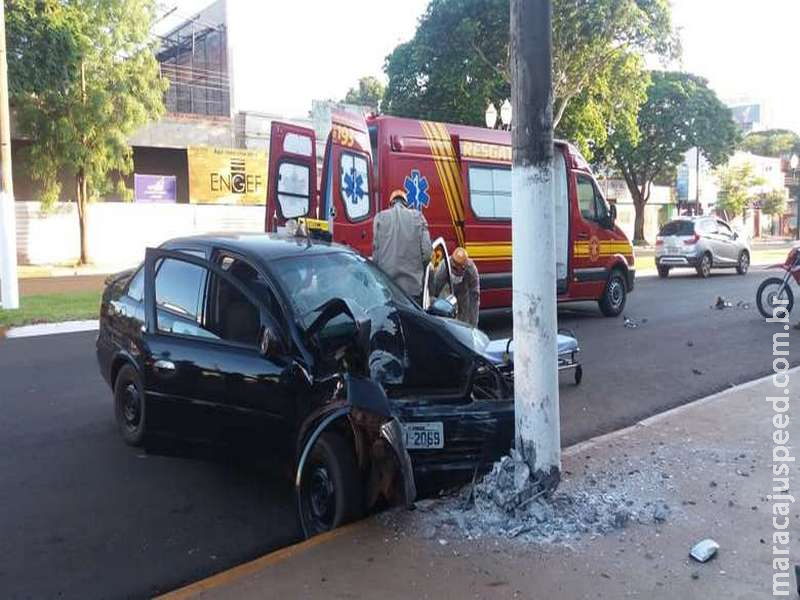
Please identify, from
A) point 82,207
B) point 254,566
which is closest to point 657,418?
point 254,566

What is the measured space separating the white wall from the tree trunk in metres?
0.58

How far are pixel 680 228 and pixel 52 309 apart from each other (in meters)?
16.5

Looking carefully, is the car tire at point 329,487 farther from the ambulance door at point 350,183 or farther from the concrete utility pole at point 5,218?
the concrete utility pole at point 5,218

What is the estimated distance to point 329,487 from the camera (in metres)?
4.03

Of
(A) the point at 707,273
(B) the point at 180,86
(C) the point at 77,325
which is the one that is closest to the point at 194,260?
(C) the point at 77,325

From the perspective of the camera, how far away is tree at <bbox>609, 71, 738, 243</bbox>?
4038 cm

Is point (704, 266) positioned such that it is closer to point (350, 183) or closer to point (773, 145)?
point (350, 183)

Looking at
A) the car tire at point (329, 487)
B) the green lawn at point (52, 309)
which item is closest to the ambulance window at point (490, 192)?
the green lawn at point (52, 309)

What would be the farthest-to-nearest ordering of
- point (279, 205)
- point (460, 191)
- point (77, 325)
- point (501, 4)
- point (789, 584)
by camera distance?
point (501, 4)
point (77, 325)
point (460, 191)
point (279, 205)
point (789, 584)

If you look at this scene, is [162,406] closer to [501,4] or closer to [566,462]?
[566,462]

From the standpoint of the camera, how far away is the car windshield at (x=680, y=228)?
70.4ft

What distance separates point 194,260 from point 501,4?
Answer: 821 inches

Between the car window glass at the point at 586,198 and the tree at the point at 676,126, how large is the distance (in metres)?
28.1

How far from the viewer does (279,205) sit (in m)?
9.40
